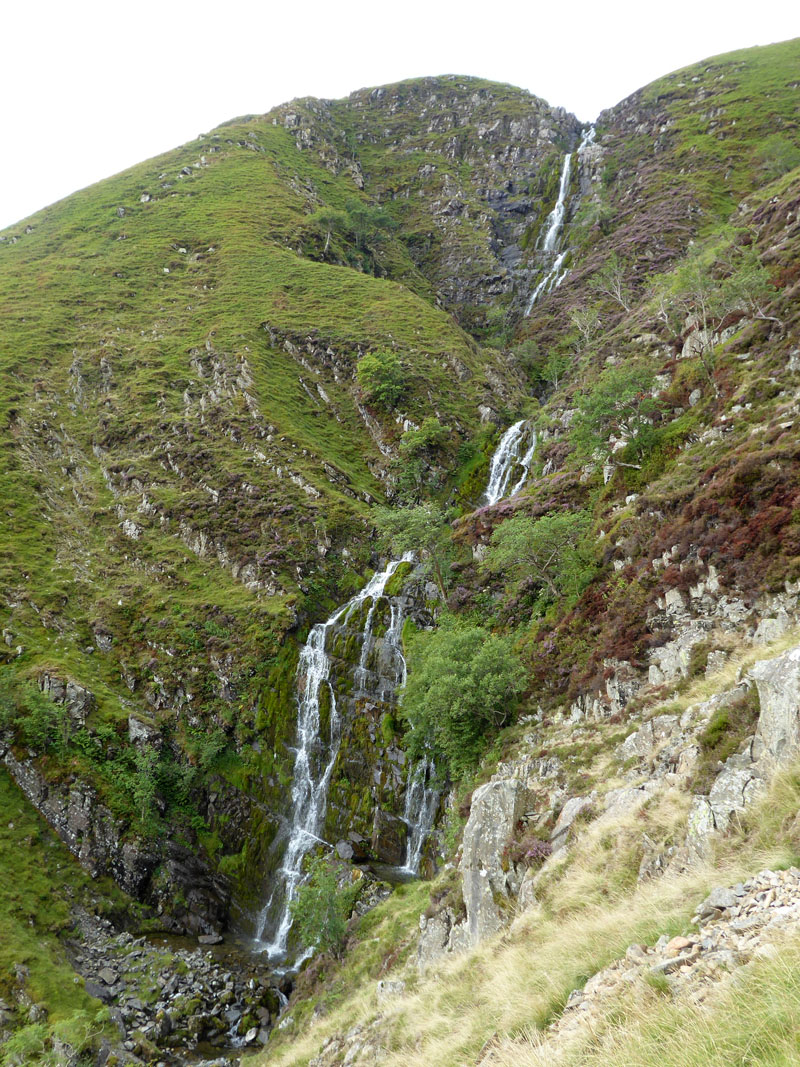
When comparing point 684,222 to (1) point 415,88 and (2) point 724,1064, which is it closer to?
(2) point 724,1064

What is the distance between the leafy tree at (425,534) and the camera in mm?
41906

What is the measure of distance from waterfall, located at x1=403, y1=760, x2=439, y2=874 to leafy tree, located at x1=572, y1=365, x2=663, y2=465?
2470cm

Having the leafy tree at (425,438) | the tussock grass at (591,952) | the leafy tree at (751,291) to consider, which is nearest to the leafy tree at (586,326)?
the leafy tree at (425,438)

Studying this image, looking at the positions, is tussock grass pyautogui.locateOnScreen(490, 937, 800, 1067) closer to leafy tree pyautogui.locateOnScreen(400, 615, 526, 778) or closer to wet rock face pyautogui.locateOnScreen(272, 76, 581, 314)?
leafy tree pyautogui.locateOnScreen(400, 615, 526, 778)

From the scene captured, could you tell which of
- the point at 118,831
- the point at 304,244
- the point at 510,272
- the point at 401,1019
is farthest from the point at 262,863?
the point at 510,272

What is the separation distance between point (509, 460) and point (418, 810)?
1580 inches

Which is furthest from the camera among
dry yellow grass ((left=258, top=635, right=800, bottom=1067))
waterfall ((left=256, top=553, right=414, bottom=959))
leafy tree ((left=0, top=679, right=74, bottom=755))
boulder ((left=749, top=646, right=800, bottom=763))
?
leafy tree ((left=0, top=679, right=74, bottom=755))

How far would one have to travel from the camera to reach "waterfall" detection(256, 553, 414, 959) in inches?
1280

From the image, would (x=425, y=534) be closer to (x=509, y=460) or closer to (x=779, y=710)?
(x=509, y=460)

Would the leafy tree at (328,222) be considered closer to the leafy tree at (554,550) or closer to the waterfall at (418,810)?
the leafy tree at (554,550)

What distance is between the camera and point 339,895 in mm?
26484

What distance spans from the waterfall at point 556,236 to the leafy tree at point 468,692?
97990 mm

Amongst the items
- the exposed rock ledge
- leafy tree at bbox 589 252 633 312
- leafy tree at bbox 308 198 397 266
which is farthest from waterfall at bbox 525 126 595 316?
the exposed rock ledge

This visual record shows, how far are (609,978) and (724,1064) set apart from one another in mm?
3466
